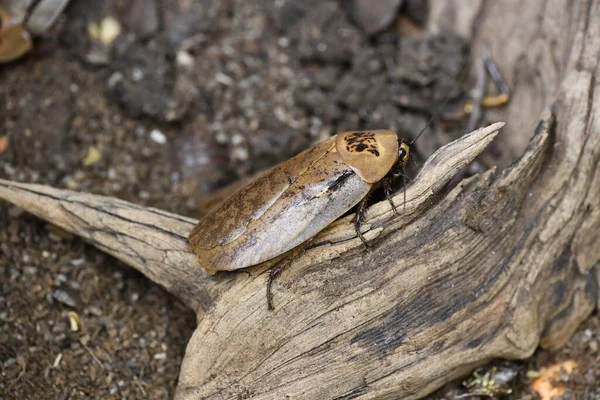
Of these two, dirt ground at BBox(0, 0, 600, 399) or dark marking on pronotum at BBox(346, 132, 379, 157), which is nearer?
dark marking on pronotum at BBox(346, 132, 379, 157)

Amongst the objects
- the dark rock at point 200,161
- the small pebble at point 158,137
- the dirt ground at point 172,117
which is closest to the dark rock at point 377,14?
the dirt ground at point 172,117

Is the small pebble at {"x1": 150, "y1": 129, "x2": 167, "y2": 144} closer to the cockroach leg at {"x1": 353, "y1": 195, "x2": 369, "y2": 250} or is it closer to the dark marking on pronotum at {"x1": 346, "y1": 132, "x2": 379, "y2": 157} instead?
the dark marking on pronotum at {"x1": 346, "y1": 132, "x2": 379, "y2": 157}

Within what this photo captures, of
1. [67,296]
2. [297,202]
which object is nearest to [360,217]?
[297,202]

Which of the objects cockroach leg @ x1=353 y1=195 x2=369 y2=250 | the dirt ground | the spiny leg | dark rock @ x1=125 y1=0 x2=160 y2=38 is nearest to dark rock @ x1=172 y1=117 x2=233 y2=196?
the dirt ground

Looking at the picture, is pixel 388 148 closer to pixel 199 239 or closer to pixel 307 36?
pixel 199 239

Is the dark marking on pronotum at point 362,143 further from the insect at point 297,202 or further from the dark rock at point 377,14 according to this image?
the dark rock at point 377,14

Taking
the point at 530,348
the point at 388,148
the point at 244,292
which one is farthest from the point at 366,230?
the point at 530,348

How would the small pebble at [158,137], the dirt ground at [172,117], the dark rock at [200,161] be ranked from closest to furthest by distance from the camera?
the dirt ground at [172,117] → the dark rock at [200,161] → the small pebble at [158,137]

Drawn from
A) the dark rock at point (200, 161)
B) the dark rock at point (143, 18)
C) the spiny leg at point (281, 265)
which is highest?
the spiny leg at point (281, 265)
